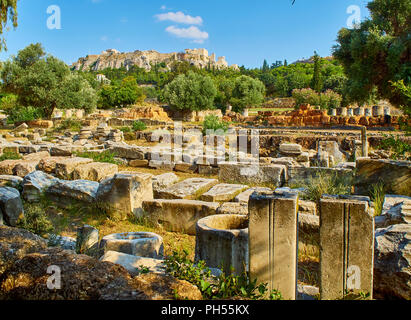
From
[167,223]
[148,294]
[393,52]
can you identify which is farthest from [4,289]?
[393,52]

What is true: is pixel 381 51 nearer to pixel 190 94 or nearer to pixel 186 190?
pixel 186 190

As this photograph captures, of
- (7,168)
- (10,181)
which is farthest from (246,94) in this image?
(10,181)

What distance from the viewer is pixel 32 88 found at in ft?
81.0

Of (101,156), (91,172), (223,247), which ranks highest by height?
(101,156)

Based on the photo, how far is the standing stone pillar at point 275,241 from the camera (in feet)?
8.52

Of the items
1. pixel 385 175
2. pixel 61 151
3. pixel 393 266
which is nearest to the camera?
pixel 393 266

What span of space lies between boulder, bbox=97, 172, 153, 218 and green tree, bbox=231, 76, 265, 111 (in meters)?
37.9

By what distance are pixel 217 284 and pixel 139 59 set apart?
158573 millimetres

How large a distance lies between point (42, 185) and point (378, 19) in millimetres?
18622

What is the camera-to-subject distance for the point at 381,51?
15.8 m

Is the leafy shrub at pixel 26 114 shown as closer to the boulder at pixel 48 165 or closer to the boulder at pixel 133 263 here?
the boulder at pixel 48 165

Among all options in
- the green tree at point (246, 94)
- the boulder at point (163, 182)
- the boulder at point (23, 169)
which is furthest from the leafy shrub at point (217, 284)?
the green tree at point (246, 94)

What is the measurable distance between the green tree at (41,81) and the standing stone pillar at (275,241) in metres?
26.7

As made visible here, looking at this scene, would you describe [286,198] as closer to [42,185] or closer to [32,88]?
[42,185]
